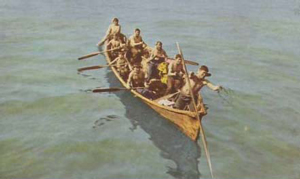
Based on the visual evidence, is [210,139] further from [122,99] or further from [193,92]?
[122,99]

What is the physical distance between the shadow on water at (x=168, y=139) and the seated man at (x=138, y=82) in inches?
21.8

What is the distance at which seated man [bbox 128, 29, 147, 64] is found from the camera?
1664 centimetres

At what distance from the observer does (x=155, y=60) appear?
14844mm

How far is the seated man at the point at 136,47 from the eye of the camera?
54.6 feet

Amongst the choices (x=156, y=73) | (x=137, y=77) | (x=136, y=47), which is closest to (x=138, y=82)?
(x=137, y=77)

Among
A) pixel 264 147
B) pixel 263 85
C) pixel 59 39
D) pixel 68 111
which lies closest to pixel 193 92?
pixel 264 147

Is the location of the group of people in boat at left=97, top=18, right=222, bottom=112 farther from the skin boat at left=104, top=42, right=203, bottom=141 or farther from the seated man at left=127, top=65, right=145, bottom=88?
the skin boat at left=104, top=42, right=203, bottom=141

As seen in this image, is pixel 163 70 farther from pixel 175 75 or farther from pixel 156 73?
pixel 175 75

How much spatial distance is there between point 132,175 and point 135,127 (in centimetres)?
284

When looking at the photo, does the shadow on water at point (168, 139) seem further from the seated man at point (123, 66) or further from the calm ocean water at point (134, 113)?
the seated man at point (123, 66)

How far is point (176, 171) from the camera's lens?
33.8ft

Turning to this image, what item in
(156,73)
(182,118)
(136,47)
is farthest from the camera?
(136,47)

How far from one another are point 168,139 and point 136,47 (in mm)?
6154

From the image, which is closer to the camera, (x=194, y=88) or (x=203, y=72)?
(x=203, y=72)
